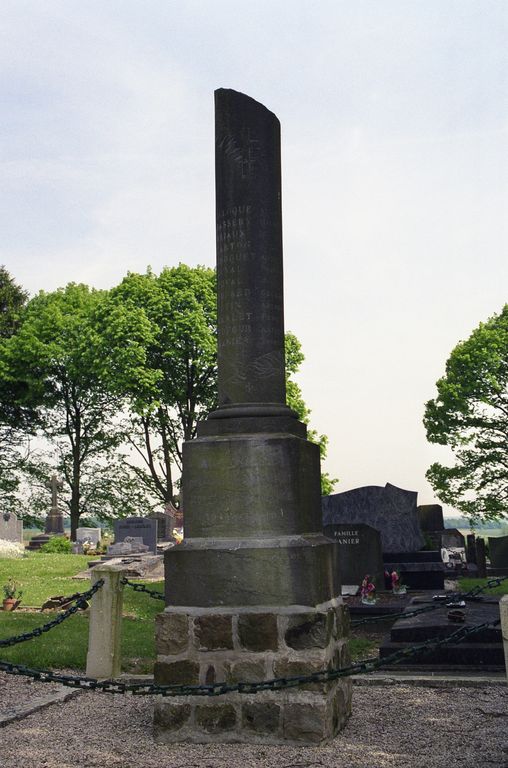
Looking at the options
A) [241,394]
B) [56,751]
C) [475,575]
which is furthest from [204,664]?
[475,575]

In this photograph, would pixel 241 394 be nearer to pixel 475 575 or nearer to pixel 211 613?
pixel 211 613

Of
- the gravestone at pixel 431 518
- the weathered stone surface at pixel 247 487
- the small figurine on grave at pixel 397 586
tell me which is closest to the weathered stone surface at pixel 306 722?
the weathered stone surface at pixel 247 487

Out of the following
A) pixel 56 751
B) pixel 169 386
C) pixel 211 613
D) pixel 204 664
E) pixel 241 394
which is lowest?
pixel 56 751

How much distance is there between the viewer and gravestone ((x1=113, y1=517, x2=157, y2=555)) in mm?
25266

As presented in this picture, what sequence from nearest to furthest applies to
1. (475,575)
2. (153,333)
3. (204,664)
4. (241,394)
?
(204,664) → (241,394) → (475,575) → (153,333)

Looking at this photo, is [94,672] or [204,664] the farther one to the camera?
[94,672]

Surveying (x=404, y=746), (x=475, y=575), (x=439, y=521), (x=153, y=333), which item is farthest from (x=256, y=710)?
(x=153, y=333)

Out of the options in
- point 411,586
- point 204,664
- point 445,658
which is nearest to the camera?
point 204,664

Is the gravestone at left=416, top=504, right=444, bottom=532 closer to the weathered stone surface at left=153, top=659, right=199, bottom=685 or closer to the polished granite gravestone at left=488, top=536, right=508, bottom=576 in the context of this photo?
the polished granite gravestone at left=488, top=536, right=508, bottom=576

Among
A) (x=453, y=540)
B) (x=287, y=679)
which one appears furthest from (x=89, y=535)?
(x=287, y=679)

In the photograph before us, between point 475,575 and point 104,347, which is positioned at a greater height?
point 104,347

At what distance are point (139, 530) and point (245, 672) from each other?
1984cm

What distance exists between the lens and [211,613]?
6.29m

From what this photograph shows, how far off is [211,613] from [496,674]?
398 centimetres
